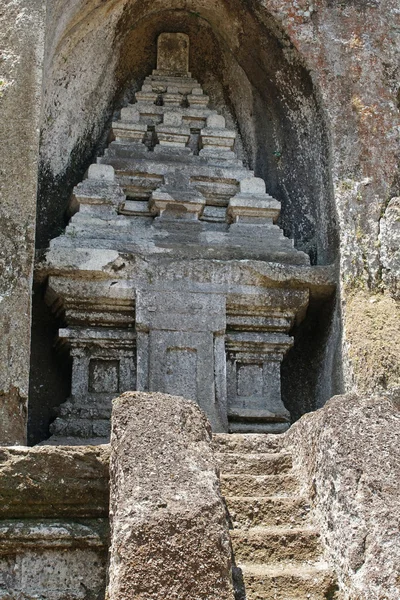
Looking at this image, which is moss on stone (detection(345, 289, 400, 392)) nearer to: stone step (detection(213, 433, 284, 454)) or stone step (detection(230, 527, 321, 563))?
stone step (detection(213, 433, 284, 454))

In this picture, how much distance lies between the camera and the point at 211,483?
13.4ft

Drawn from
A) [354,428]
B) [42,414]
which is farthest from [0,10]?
[354,428]

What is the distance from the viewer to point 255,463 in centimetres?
509

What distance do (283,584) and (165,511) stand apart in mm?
697

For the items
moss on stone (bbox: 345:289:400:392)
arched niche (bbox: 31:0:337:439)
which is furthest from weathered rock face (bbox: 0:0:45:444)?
moss on stone (bbox: 345:289:400:392)

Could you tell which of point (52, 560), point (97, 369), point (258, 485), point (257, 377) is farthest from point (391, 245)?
point (52, 560)

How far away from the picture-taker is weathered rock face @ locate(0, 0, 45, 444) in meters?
6.23

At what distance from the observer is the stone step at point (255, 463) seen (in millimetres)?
5047

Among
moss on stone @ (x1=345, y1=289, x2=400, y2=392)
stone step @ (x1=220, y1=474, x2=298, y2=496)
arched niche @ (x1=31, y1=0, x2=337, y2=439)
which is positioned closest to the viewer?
stone step @ (x1=220, y1=474, x2=298, y2=496)

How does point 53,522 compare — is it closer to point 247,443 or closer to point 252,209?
point 247,443

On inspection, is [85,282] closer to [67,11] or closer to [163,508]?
[67,11]

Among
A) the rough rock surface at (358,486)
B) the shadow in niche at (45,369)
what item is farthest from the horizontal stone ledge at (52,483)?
the shadow in niche at (45,369)

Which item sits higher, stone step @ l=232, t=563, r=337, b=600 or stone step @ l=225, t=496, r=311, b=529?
stone step @ l=225, t=496, r=311, b=529

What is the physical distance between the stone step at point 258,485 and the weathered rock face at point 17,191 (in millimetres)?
1813
